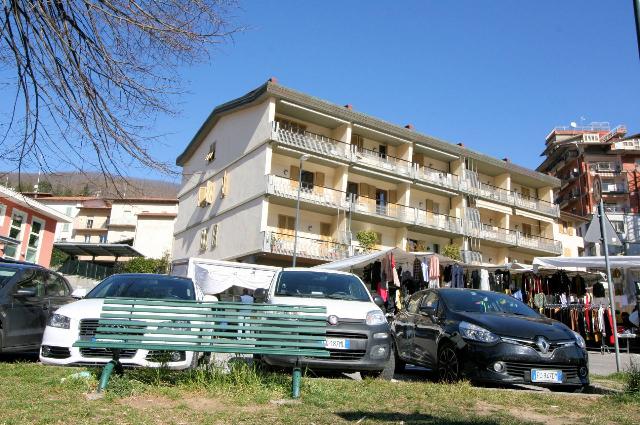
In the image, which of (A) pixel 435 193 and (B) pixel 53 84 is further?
(A) pixel 435 193

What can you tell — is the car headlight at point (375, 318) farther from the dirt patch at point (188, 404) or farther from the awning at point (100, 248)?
the awning at point (100, 248)

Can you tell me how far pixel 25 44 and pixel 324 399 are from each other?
478 cm

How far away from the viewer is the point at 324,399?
16.9 feet

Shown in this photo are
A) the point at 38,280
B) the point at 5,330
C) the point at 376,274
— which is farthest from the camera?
the point at 376,274

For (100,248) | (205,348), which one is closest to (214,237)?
(100,248)

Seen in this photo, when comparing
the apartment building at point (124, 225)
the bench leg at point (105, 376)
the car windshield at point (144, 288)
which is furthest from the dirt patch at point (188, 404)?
the apartment building at point (124, 225)

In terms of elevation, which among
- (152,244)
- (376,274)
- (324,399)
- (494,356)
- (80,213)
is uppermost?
(80,213)

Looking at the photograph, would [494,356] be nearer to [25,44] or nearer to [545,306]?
[25,44]

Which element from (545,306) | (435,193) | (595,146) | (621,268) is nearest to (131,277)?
(545,306)

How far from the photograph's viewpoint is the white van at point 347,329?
6.79 m

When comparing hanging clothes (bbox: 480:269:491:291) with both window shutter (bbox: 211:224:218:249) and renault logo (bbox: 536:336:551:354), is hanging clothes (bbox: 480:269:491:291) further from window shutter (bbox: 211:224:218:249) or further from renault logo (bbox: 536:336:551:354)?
window shutter (bbox: 211:224:218:249)

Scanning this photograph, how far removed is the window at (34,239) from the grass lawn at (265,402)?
94.5 ft

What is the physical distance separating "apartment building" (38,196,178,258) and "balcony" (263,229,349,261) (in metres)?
30.1

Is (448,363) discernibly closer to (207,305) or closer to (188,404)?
(207,305)
